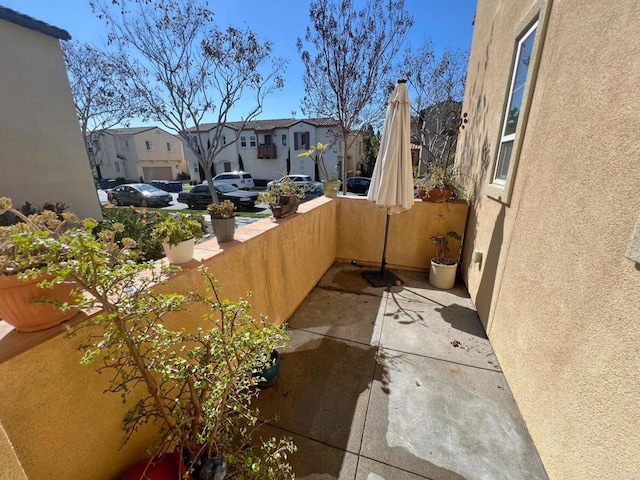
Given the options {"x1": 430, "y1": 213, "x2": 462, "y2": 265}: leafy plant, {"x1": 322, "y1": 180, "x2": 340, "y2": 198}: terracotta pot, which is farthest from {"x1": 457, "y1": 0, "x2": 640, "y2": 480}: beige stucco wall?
{"x1": 322, "y1": 180, "x2": 340, "y2": 198}: terracotta pot

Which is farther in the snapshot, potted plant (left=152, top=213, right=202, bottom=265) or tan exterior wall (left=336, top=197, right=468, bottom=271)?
tan exterior wall (left=336, top=197, right=468, bottom=271)

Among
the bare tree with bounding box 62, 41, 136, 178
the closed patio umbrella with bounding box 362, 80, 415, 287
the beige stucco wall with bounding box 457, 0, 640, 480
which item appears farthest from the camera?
the bare tree with bounding box 62, 41, 136, 178

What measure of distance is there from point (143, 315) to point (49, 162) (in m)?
8.31

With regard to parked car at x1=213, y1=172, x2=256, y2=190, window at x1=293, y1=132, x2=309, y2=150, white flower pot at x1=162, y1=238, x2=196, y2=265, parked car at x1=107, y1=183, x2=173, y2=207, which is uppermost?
window at x1=293, y1=132, x2=309, y2=150

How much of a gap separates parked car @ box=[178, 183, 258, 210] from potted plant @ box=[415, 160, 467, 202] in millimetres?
11132

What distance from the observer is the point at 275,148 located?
28047 mm

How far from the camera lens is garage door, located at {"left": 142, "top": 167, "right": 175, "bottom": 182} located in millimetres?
32594

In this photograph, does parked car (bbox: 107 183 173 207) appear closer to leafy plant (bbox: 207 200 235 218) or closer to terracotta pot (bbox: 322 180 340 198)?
terracotta pot (bbox: 322 180 340 198)

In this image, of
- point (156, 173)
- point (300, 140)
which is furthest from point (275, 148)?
point (156, 173)

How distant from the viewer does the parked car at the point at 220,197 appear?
1452cm

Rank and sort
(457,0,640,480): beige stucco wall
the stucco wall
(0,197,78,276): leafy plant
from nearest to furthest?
(0,197,78,276): leafy plant < the stucco wall < (457,0,640,480): beige stucco wall

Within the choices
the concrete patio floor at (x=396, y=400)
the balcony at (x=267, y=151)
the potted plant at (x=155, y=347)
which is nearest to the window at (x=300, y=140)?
the balcony at (x=267, y=151)

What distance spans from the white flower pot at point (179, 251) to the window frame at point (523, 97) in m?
3.47

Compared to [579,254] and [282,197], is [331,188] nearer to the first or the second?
[282,197]
